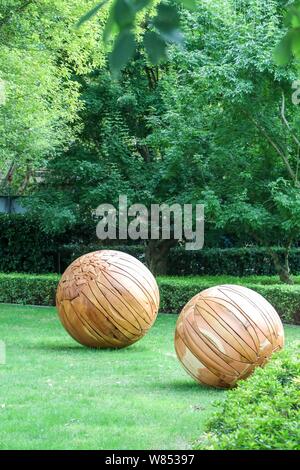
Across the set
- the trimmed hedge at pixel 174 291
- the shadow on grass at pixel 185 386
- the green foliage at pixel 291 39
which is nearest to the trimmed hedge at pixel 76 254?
the trimmed hedge at pixel 174 291

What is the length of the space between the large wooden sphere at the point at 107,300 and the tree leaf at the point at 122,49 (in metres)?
8.75

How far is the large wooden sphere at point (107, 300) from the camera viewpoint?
1163 cm

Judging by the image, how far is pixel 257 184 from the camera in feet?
56.4

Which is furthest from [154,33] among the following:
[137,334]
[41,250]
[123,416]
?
[41,250]

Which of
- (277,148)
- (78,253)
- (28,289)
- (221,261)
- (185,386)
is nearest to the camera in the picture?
(185,386)

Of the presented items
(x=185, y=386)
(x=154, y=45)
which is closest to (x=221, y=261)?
(x=185, y=386)

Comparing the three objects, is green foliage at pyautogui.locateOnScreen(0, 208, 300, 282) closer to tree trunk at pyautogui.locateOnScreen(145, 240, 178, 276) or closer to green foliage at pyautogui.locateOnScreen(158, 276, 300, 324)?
tree trunk at pyautogui.locateOnScreen(145, 240, 178, 276)

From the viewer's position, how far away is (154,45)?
3129 mm

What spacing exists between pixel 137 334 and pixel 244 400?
20.3 ft

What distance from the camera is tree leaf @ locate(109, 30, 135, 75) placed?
294cm

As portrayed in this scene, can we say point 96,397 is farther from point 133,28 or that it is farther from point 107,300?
point 133,28

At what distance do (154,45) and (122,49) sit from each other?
211 millimetres

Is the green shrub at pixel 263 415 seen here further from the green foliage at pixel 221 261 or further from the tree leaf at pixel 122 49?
the green foliage at pixel 221 261

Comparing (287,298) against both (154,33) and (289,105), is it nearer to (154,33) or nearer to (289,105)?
(289,105)
